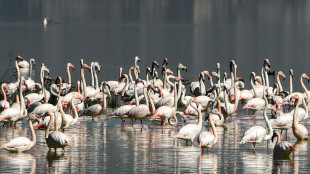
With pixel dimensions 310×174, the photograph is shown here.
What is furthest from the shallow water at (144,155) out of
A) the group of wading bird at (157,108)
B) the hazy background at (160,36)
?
the hazy background at (160,36)

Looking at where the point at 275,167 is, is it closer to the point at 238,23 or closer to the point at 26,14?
the point at 238,23

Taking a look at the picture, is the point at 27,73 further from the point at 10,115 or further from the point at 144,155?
the point at 144,155

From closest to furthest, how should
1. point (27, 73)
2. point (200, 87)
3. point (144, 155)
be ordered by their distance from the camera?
point (144, 155) → point (200, 87) → point (27, 73)

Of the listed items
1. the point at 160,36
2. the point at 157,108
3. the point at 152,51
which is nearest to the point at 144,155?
the point at 157,108

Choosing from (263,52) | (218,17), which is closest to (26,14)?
(218,17)

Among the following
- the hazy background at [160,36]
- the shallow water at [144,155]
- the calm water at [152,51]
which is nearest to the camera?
the shallow water at [144,155]

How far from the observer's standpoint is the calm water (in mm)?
18531

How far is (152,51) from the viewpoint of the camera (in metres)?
55.3

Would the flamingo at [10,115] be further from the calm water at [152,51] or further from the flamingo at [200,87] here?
the flamingo at [200,87]

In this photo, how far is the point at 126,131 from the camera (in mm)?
23000

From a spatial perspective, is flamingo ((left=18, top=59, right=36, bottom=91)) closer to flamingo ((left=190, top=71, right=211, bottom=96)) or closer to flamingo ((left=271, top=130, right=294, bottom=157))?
flamingo ((left=190, top=71, right=211, bottom=96))

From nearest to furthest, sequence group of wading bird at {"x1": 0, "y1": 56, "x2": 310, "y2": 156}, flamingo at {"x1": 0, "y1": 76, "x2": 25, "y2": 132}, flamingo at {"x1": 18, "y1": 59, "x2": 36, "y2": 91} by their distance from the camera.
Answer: group of wading bird at {"x1": 0, "y1": 56, "x2": 310, "y2": 156}, flamingo at {"x1": 0, "y1": 76, "x2": 25, "y2": 132}, flamingo at {"x1": 18, "y1": 59, "x2": 36, "y2": 91}

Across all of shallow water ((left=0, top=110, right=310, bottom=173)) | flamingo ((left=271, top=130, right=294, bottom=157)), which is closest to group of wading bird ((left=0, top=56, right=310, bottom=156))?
flamingo ((left=271, top=130, right=294, bottom=157))

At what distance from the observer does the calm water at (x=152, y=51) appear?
60.8ft
